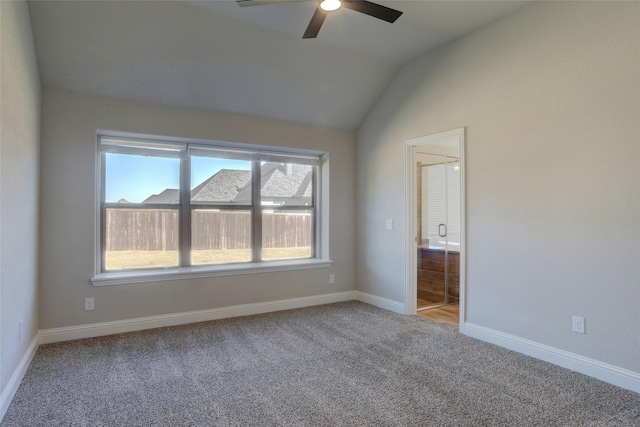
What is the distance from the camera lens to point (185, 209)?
13.4 ft

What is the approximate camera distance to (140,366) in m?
2.80

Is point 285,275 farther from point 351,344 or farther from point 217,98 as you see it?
point 217,98

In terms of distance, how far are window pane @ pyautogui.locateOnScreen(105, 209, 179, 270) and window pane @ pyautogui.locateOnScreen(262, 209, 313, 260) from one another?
1.13 meters

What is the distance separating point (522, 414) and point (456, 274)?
2.80 metres

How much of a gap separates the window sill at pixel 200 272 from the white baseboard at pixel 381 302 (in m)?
0.64

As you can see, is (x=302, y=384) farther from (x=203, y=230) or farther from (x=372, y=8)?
(x=372, y=8)

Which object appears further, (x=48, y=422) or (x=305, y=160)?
(x=305, y=160)

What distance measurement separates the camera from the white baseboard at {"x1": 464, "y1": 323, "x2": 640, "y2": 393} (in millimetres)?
2479

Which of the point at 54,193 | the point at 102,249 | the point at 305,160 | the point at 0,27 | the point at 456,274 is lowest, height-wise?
the point at 456,274

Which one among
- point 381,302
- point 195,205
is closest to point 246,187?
point 195,205

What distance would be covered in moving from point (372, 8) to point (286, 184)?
269cm

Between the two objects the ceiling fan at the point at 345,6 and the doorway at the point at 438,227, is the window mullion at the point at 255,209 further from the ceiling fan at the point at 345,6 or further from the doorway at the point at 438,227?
the ceiling fan at the point at 345,6

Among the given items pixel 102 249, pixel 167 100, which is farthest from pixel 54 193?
pixel 167 100

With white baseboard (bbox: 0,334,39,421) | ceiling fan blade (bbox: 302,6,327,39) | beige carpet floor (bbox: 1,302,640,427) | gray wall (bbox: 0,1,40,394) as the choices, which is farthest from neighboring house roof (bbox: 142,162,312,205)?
ceiling fan blade (bbox: 302,6,327,39)
